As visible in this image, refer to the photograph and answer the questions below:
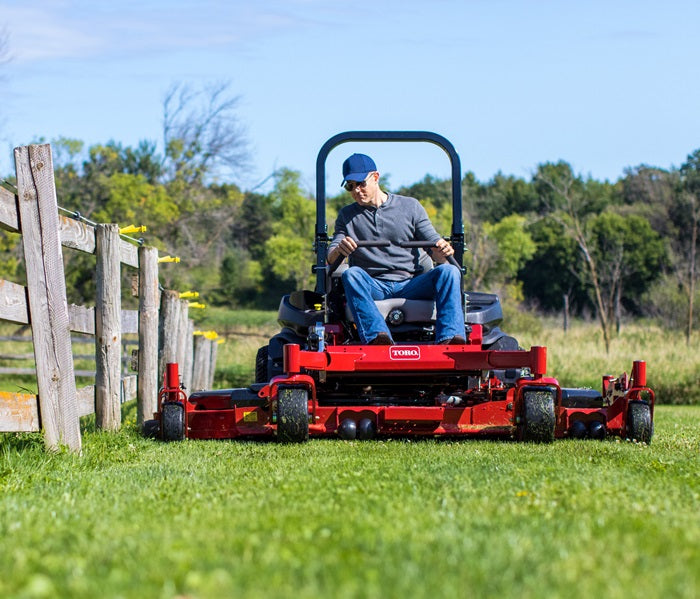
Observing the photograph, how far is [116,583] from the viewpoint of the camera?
3.37m

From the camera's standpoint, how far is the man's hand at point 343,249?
876 centimetres

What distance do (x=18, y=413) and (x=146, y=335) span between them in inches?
151

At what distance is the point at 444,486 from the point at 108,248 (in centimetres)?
498

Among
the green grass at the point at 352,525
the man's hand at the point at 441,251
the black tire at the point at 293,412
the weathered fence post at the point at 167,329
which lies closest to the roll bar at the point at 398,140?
the man's hand at the point at 441,251

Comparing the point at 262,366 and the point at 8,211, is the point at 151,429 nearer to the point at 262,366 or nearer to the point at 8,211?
the point at 262,366

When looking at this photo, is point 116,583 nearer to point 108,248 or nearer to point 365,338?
point 365,338

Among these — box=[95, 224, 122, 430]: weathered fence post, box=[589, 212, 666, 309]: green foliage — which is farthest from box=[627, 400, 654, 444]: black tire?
box=[589, 212, 666, 309]: green foliage

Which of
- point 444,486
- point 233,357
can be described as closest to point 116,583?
point 444,486

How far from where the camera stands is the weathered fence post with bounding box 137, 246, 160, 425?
10.9 meters

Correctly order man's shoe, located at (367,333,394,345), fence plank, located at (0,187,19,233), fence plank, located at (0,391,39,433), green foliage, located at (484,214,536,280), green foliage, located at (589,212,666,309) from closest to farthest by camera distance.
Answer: fence plank, located at (0,391,39,433) < fence plank, located at (0,187,19,233) < man's shoe, located at (367,333,394,345) < green foliage, located at (484,214,536,280) < green foliage, located at (589,212,666,309)

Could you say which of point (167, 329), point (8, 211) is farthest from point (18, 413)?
point (167, 329)

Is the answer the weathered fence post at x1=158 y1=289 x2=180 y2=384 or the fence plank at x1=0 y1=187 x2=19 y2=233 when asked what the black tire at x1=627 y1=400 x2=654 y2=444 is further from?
the weathered fence post at x1=158 y1=289 x2=180 y2=384

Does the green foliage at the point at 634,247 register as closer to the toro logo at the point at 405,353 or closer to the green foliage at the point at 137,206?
the green foliage at the point at 137,206

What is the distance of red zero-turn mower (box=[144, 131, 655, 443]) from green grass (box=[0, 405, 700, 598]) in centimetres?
83
